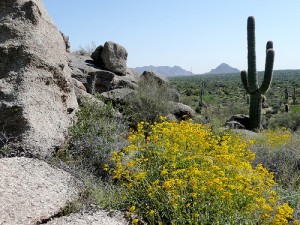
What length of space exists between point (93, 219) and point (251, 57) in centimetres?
1240

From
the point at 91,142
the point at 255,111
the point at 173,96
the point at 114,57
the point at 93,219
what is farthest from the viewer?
the point at 255,111

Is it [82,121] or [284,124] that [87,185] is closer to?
[82,121]

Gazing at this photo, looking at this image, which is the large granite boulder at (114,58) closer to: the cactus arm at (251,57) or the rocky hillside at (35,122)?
the cactus arm at (251,57)

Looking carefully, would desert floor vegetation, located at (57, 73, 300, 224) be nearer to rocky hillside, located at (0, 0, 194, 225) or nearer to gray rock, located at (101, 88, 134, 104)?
rocky hillside, located at (0, 0, 194, 225)

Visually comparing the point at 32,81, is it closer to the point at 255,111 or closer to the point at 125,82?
the point at 125,82

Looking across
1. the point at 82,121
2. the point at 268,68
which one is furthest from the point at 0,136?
the point at 268,68

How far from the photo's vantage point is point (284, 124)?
1847cm

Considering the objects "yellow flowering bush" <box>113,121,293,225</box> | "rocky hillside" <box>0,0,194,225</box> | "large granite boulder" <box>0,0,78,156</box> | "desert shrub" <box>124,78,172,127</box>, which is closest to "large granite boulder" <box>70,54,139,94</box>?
"desert shrub" <box>124,78,172,127</box>

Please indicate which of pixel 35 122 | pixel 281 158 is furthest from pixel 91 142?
pixel 281 158

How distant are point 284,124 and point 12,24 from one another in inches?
568

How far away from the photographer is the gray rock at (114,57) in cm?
1491

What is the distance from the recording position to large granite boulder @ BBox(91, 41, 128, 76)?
14914 millimetres

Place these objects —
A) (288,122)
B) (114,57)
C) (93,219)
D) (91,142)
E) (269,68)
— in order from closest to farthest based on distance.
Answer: (93,219) < (91,142) < (114,57) < (269,68) < (288,122)

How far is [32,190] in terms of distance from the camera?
4.66 metres
